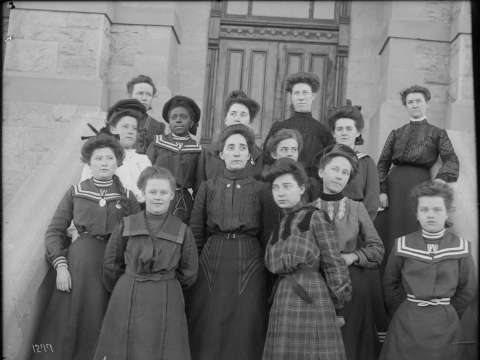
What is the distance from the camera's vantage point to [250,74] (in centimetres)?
1088

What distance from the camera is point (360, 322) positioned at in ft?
16.5

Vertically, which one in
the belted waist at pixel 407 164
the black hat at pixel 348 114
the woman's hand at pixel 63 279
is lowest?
the woman's hand at pixel 63 279

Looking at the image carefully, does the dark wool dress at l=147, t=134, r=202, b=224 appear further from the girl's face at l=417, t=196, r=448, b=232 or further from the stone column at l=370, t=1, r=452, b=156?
the stone column at l=370, t=1, r=452, b=156

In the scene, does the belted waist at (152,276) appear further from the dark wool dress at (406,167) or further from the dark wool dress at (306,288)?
the dark wool dress at (406,167)

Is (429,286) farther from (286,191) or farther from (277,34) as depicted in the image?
(277,34)

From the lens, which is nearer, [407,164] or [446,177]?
[446,177]

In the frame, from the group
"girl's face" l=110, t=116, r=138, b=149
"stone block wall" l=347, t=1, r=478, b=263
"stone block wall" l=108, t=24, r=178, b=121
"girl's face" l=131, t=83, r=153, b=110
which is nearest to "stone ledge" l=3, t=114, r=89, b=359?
"girl's face" l=110, t=116, r=138, b=149

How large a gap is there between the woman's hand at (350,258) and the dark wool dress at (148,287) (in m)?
0.96

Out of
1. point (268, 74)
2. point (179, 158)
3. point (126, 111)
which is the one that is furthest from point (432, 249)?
point (268, 74)

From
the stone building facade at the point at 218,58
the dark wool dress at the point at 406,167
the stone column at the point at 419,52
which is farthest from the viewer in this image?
the stone column at the point at 419,52

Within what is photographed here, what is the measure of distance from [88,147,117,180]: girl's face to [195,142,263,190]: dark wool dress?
76 centimetres

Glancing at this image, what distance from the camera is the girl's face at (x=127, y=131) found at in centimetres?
607

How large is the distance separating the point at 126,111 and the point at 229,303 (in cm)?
200

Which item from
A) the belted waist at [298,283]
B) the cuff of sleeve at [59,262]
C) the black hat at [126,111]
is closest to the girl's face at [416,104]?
the black hat at [126,111]
